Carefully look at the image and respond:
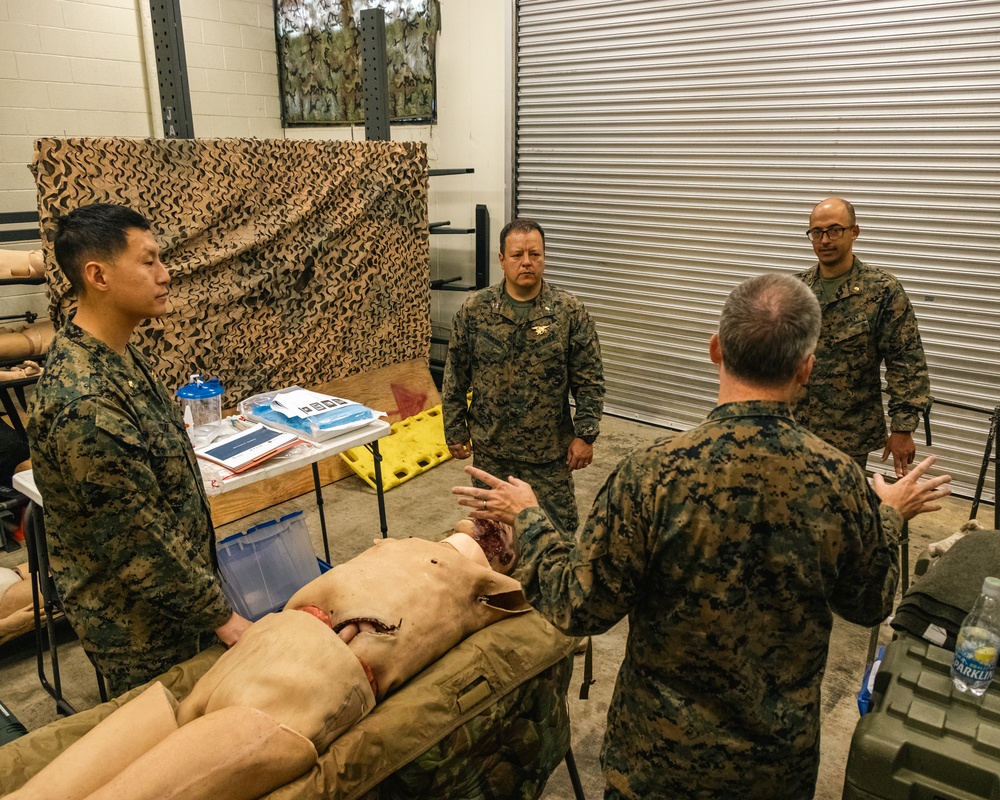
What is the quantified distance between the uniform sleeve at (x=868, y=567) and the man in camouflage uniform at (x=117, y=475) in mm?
1525

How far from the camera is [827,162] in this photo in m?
4.39

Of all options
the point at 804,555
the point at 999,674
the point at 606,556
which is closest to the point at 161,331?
the point at 606,556

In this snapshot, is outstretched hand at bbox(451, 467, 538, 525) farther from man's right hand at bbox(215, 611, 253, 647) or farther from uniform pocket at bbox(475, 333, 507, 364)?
uniform pocket at bbox(475, 333, 507, 364)

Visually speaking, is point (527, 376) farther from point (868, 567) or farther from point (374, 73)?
point (374, 73)

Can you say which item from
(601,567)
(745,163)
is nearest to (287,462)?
(601,567)

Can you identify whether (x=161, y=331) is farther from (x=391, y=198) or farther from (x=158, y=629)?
(x=158, y=629)

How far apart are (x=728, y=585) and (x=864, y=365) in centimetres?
214

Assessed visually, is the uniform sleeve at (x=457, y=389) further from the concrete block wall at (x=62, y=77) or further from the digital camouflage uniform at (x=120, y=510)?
the concrete block wall at (x=62, y=77)

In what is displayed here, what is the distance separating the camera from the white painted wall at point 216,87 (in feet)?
16.9

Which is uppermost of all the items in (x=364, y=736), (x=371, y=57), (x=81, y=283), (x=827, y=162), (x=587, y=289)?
(x=371, y=57)

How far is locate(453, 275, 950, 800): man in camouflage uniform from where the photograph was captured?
4.11 ft

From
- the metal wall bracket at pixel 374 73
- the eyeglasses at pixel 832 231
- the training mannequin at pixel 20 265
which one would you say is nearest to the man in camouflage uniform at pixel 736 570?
the eyeglasses at pixel 832 231

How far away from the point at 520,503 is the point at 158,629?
1.08 m

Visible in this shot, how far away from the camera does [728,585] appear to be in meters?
1.30
